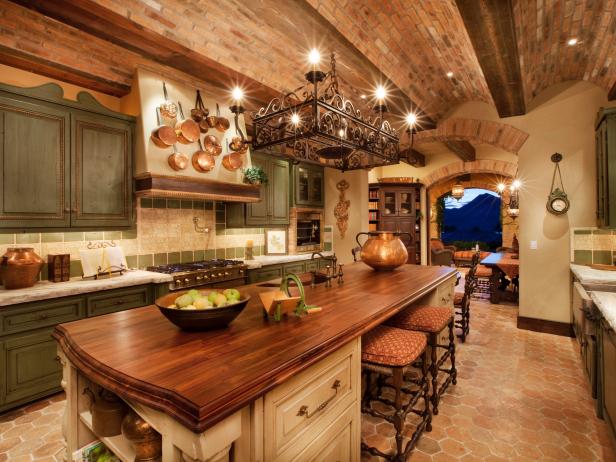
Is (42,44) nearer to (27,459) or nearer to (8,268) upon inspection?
(8,268)

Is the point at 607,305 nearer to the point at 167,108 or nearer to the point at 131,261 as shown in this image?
the point at 167,108

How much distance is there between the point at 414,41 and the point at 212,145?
2316 mm

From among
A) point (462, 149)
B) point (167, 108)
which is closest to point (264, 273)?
point (167, 108)

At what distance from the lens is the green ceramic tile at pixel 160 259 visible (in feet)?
12.7

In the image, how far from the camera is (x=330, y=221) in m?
6.26

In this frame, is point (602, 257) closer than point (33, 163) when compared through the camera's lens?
No

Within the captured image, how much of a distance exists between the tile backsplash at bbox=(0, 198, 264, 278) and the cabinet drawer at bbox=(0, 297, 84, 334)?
617 mm

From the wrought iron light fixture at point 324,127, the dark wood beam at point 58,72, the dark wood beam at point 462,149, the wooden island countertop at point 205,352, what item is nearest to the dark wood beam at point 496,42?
the wrought iron light fixture at point 324,127

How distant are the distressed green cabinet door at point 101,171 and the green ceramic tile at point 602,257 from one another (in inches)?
203

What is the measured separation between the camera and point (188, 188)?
3.54 meters

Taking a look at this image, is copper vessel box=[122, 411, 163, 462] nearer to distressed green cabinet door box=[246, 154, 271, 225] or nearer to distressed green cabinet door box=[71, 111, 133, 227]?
distressed green cabinet door box=[71, 111, 133, 227]

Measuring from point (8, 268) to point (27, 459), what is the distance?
52.7 inches

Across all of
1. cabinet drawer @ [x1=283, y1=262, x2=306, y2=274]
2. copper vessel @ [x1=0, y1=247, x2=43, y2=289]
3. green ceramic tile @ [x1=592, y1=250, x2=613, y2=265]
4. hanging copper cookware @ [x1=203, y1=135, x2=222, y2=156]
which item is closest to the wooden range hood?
hanging copper cookware @ [x1=203, y1=135, x2=222, y2=156]

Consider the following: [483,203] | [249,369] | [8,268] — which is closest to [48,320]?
[8,268]
